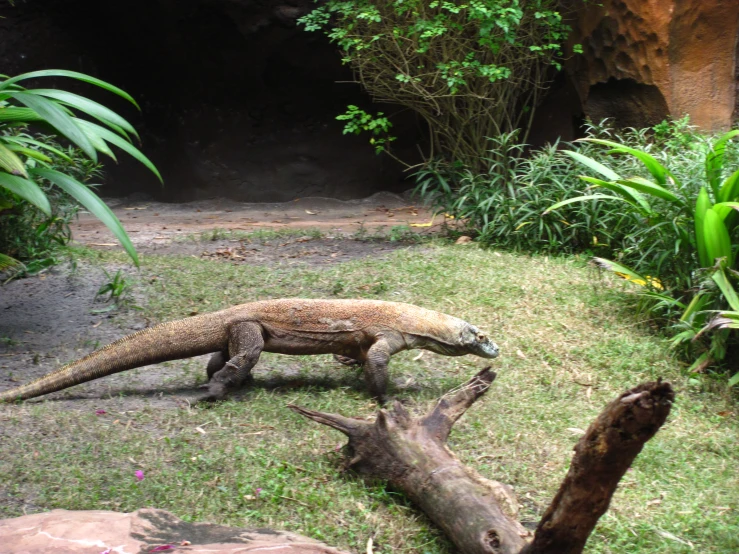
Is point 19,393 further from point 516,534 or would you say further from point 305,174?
point 305,174

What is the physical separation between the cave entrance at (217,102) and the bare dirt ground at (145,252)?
56 centimetres

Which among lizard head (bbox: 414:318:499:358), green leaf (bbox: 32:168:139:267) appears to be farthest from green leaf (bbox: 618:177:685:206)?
green leaf (bbox: 32:168:139:267)

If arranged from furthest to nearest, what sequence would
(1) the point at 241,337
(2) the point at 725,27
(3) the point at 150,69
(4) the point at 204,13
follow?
(3) the point at 150,69 → (4) the point at 204,13 → (2) the point at 725,27 → (1) the point at 241,337

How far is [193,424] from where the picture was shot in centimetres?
395

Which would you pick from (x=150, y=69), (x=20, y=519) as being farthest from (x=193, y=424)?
(x=150, y=69)

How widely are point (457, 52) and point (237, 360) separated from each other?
5.11 m

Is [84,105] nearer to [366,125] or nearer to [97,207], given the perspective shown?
[97,207]

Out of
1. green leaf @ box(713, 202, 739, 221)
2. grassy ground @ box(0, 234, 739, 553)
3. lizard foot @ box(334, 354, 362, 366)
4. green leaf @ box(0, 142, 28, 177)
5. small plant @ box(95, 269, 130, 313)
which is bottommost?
grassy ground @ box(0, 234, 739, 553)

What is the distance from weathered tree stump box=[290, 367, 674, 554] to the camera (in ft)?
6.64

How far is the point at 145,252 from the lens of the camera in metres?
7.88

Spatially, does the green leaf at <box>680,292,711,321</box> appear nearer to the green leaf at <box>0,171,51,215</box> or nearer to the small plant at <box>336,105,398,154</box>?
the small plant at <box>336,105,398,154</box>

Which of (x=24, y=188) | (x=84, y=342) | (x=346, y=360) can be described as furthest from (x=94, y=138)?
(x=346, y=360)

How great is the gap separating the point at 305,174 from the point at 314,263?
5.76 metres

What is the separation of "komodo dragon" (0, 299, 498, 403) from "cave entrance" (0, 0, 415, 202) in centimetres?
851
